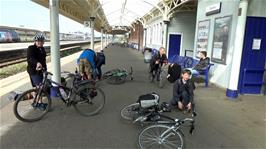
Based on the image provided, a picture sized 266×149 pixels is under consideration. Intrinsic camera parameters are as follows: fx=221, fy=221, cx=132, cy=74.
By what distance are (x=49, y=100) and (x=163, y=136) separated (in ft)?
8.59

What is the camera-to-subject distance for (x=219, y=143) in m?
3.62

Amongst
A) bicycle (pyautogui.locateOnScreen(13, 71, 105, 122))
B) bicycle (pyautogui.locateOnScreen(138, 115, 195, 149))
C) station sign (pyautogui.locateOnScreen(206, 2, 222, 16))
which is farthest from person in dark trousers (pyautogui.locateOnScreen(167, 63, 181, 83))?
bicycle (pyautogui.locateOnScreen(138, 115, 195, 149))

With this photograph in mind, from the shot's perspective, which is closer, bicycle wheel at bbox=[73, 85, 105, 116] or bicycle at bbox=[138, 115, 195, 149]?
bicycle at bbox=[138, 115, 195, 149]

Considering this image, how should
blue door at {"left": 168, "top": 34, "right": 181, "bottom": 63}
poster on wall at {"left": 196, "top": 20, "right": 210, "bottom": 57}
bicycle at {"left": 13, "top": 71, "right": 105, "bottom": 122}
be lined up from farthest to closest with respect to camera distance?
blue door at {"left": 168, "top": 34, "right": 181, "bottom": 63} → poster on wall at {"left": 196, "top": 20, "right": 210, "bottom": 57} → bicycle at {"left": 13, "top": 71, "right": 105, "bottom": 122}

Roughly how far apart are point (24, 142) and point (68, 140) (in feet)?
2.18

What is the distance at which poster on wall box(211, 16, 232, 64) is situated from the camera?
7277mm

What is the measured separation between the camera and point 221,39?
7645 mm

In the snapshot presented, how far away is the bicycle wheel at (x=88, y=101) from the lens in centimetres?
470

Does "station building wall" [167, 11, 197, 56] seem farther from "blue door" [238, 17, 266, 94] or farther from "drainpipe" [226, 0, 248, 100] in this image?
"drainpipe" [226, 0, 248, 100]

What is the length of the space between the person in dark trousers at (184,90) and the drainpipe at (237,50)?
196 centimetres

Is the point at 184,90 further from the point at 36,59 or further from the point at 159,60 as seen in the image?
the point at 36,59

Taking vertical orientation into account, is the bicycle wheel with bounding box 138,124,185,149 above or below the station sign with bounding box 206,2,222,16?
below

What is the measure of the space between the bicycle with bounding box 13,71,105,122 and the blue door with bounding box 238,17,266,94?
4450 millimetres

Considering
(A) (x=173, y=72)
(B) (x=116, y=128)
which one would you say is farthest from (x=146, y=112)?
(A) (x=173, y=72)
